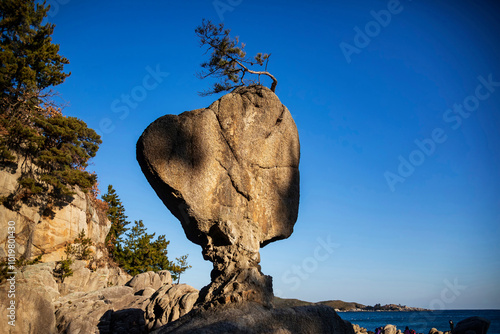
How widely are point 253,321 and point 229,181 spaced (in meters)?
2.47

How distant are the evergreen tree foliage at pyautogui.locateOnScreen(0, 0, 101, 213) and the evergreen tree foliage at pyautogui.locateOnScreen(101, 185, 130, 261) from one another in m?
9.83

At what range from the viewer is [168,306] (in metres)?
12.4

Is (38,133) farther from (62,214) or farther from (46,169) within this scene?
(62,214)

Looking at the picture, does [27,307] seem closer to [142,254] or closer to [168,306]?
[168,306]

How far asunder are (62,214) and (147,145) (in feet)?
73.3

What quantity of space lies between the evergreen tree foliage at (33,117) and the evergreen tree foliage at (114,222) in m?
9.83

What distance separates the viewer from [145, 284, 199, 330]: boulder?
456 inches

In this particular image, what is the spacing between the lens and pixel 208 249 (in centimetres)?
636

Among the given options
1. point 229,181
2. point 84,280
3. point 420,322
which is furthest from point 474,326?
point 420,322

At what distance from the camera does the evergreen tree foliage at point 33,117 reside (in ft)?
69.6

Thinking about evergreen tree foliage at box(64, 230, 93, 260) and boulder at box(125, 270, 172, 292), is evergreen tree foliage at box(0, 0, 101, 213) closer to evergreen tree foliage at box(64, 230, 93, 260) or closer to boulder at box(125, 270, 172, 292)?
evergreen tree foliage at box(64, 230, 93, 260)

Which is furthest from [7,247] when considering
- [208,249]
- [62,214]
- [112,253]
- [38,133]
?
[208,249]

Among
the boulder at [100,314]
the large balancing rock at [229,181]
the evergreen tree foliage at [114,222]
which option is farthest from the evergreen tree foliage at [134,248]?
the large balancing rock at [229,181]

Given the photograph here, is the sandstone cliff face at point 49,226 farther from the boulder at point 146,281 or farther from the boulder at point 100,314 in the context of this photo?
the boulder at point 146,281
